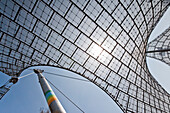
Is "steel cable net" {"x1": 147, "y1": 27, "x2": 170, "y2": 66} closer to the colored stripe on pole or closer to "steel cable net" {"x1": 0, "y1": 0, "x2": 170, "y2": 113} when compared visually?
"steel cable net" {"x1": 0, "y1": 0, "x2": 170, "y2": 113}

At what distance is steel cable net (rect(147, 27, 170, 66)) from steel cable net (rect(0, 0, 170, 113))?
438cm

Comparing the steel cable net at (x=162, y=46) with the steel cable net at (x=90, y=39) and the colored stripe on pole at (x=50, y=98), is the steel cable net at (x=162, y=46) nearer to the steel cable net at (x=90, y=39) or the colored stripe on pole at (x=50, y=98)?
the steel cable net at (x=90, y=39)

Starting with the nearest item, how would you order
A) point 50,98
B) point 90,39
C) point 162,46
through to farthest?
point 50,98 → point 90,39 → point 162,46

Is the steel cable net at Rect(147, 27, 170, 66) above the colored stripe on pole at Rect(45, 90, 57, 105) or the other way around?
above

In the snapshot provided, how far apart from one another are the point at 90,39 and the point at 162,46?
70.3ft

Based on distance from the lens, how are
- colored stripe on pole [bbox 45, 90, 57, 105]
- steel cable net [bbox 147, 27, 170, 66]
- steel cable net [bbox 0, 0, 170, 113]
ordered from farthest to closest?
steel cable net [bbox 147, 27, 170, 66] → steel cable net [bbox 0, 0, 170, 113] → colored stripe on pole [bbox 45, 90, 57, 105]

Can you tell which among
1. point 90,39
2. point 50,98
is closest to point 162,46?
point 90,39

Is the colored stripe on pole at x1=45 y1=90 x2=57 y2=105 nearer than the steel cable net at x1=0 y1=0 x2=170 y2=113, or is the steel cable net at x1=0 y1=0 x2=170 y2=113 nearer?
the colored stripe on pole at x1=45 y1=90 x2=57 y2=105

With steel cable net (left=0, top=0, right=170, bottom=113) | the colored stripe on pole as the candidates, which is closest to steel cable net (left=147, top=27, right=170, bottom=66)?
steel cable net (left=0, top=0, right=170, bottom=113)

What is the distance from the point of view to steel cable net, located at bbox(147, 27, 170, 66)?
33.6 m

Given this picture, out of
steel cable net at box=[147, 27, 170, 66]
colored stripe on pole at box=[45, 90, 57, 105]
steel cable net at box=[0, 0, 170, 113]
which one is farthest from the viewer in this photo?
steel cable net at box=[147, 27, 170, 66]

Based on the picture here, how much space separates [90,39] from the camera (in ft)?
87.6

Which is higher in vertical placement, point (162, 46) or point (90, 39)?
point (162, 46)

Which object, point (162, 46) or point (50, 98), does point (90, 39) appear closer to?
point (162, 46)
